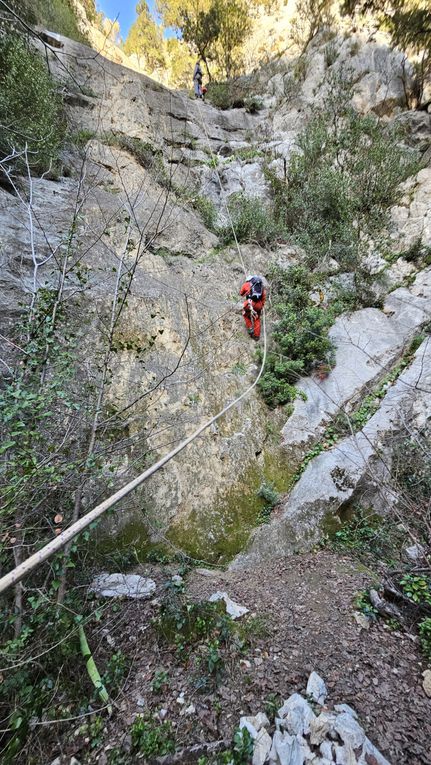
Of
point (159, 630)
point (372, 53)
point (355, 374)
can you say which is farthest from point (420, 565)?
point (372, 53)

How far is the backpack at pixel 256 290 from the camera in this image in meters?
6.91

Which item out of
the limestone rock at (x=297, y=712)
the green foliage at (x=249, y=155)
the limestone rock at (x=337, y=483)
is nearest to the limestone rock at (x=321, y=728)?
the limestone rock at (x=297, y=712)

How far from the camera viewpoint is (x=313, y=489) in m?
5.23

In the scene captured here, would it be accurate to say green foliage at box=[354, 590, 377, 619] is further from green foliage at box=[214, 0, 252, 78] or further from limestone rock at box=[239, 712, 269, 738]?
green foliage at box=[214, 0, 252, 78]

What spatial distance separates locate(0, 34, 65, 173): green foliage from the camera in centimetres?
575

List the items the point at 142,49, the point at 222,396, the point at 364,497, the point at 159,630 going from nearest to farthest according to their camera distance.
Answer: the point at 159,630, the point at 364,497, the point at 222,396, the point at 142,49

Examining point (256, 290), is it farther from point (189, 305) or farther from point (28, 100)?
point (28, 100)

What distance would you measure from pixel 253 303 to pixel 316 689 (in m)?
6.38

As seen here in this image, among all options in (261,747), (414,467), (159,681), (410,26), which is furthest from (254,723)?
(410,26)

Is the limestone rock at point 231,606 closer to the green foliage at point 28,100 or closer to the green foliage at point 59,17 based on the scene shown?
the green foliage at point 28,100

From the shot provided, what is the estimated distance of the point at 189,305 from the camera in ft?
21.6

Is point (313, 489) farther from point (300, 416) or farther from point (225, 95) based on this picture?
point (225, 95)

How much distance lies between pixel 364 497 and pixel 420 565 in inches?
66.2

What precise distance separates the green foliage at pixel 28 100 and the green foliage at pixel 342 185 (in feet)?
22.3
